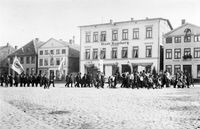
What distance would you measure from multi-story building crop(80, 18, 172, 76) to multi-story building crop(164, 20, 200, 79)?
144cm

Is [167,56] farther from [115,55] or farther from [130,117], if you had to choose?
[130,117]

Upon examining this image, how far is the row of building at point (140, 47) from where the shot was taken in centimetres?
A: 4472

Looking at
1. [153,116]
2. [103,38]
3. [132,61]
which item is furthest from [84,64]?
[153,116]

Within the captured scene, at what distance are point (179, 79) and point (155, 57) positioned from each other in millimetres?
19258

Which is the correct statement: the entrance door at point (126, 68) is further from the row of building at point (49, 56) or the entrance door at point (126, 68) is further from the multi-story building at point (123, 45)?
the row of building at point (49, 56)

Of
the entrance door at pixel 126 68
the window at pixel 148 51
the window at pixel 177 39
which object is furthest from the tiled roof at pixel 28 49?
the window at pixel 177 39

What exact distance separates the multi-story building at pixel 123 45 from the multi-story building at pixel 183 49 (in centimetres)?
144

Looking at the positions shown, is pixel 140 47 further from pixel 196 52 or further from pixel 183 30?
pixel 196 52

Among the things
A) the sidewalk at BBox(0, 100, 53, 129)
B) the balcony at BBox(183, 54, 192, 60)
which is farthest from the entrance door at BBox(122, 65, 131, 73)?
the sidewalk at BBox(0, 100, 53, 129)

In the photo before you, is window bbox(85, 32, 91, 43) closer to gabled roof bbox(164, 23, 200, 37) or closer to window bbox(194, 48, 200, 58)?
gabled roof bbox(164, 23, 200, 37)

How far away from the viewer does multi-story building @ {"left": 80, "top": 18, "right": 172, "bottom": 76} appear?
46.5m

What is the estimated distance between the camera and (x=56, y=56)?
59.9 metres

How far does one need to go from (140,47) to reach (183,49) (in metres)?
6.29

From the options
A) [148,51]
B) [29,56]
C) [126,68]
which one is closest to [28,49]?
[29,56]
